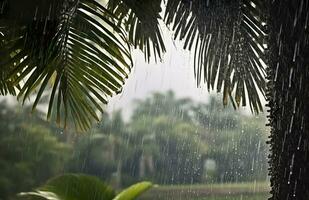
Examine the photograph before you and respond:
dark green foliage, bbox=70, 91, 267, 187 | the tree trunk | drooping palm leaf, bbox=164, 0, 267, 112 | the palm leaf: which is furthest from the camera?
dark green foliage, bbox=70, 91, 267, 187

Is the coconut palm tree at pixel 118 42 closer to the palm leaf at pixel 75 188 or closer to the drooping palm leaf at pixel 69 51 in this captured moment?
the drooping palm leaf at pixel 69 51

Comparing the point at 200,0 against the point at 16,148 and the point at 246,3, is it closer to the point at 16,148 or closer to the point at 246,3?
the point at 246,3

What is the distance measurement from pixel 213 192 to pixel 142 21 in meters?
3.33

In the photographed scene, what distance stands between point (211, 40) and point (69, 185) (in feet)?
5.19

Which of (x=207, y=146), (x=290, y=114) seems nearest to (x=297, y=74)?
(x=290, y=114)

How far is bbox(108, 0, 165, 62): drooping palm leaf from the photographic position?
106 inches

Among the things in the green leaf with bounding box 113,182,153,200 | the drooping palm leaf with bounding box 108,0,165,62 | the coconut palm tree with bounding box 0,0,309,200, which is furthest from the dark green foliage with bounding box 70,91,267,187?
the coconut palm tree with bounding box 0,0,309,200

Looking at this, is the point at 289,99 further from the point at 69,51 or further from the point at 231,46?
the point at 69,51

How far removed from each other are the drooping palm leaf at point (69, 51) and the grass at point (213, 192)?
10.3 feet

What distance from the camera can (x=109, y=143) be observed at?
6.54 meters

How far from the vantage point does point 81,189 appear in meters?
3.59

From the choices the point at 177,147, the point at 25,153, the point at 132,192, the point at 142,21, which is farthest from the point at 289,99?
the point at 25,153

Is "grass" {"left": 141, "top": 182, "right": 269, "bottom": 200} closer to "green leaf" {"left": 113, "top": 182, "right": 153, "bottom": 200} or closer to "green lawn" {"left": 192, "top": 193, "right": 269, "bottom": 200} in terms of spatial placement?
"green lawn" {"left": 192, "top": 193, "right": 269, "bottom": 200}

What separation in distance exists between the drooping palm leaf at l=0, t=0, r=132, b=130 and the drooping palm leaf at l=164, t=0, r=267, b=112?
1.44ft
